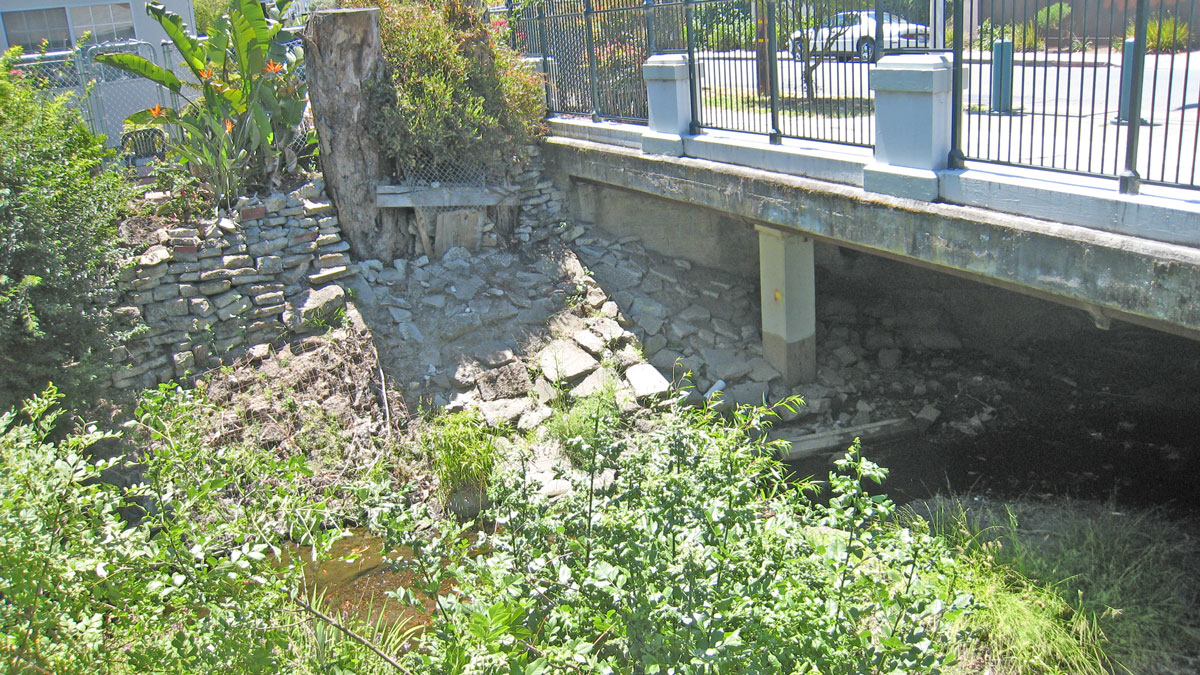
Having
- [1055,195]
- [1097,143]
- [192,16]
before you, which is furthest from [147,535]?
[192,16]

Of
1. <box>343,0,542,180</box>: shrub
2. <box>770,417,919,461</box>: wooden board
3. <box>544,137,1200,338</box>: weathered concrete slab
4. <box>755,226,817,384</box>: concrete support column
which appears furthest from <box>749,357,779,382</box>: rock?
<box>343,0,542,180</box>: shrub

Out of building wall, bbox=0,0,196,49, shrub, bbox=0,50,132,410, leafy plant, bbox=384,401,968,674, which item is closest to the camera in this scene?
leafy plant, bbox=384,401,968,674

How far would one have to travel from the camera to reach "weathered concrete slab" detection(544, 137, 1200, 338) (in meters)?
5.35

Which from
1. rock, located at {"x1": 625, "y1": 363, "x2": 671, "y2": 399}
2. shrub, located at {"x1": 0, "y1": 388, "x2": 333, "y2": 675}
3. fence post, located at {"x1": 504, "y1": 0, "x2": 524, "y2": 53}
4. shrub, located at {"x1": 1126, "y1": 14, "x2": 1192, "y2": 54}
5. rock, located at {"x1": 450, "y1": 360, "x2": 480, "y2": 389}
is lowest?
rock, located at {"x1": 625, "y1": 363, "x2": 671, "y2": 399}

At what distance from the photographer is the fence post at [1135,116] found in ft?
17.6

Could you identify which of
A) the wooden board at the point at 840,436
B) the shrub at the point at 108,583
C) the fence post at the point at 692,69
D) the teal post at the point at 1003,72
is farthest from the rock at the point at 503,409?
the teal post at the point at 1003,72

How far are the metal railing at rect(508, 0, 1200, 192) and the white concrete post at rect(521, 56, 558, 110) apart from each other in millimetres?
452

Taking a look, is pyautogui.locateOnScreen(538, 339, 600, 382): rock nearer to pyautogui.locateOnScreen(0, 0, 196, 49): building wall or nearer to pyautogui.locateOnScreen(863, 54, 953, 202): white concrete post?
pyautogui.locateOnScreen(863, 54, 953, 202): white concrete post

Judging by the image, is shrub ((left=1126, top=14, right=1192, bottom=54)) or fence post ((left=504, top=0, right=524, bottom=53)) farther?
fence post ((left=504, top=0, right=524, bottom=53))

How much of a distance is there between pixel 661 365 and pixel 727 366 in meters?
0.75

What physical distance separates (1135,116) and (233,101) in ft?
29.5

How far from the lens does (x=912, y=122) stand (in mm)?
6770

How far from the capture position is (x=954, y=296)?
447 inches

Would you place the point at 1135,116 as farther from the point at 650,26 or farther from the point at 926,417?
the point at 650,26
